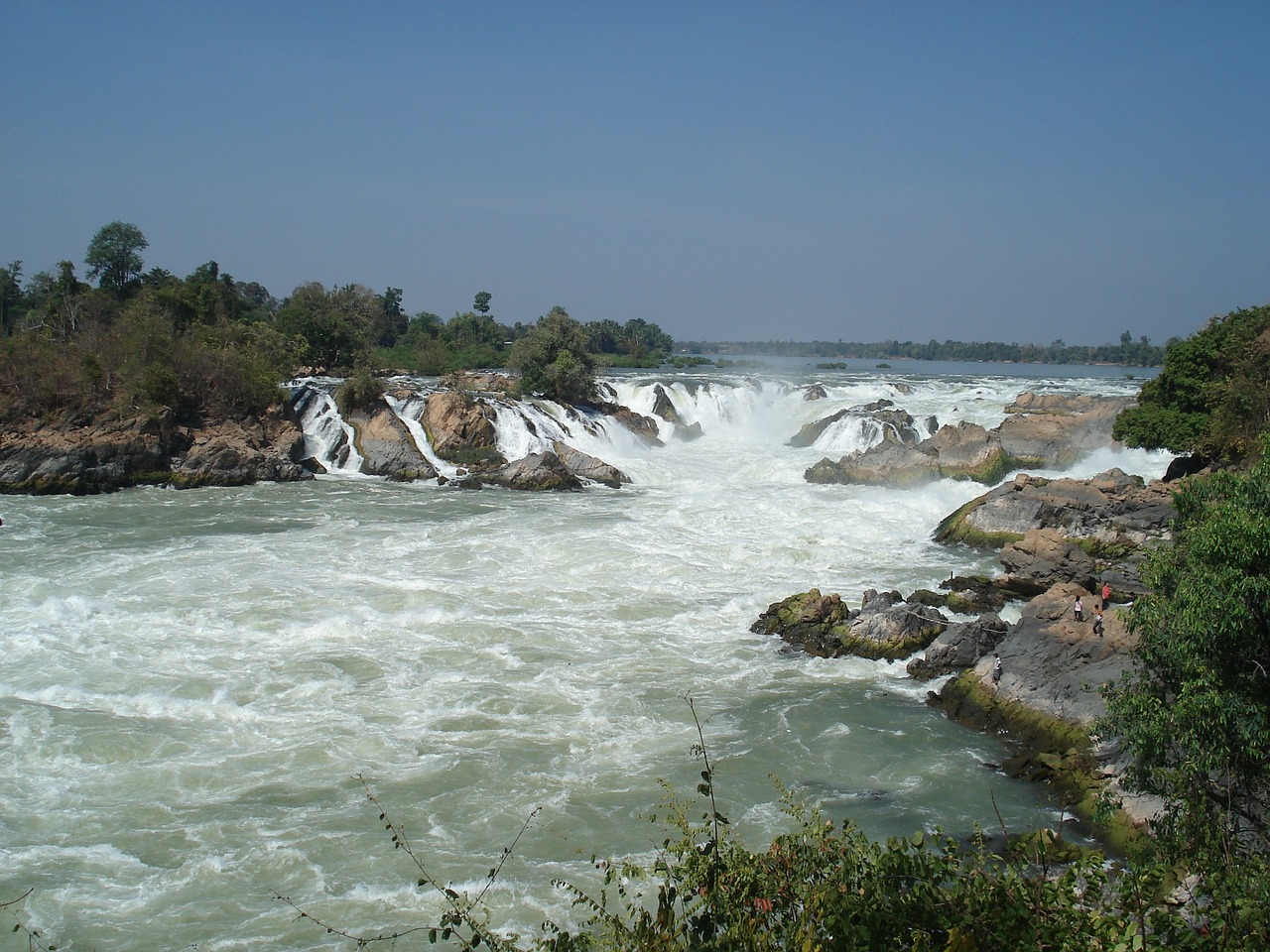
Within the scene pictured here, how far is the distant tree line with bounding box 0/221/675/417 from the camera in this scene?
30.1 meters

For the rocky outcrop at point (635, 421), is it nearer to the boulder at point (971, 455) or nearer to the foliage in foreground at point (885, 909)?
the boulder at point (971, 455)

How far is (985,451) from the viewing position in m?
29.4

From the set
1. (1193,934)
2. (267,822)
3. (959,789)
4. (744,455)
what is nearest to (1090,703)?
(959,789)

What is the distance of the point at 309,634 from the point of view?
51.3 ft

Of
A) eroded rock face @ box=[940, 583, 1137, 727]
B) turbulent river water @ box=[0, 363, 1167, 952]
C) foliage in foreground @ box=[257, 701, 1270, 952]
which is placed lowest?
turbulent river water @ box=[0, 363, 1167, 952]

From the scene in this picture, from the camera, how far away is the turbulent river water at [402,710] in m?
9.26

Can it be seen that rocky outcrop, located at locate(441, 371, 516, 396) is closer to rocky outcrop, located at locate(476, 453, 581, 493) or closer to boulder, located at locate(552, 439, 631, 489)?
boulder, located at locate(552, 439, 631, 489)

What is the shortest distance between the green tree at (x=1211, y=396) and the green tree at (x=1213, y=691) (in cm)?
1660

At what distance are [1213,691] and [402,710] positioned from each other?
9.87 metres

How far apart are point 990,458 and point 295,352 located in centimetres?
3143

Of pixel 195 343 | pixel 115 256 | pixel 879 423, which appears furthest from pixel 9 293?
pixel 879 423

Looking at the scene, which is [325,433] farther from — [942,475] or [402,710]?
[402,710]

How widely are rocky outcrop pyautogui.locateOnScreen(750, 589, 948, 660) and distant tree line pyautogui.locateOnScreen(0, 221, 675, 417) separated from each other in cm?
2351

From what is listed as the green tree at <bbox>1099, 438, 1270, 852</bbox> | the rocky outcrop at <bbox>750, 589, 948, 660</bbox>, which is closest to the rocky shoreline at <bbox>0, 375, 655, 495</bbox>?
the rocky outcrop at <bbox>750, 589, 948, 660</bbox>
